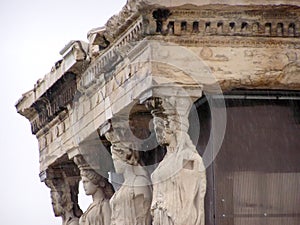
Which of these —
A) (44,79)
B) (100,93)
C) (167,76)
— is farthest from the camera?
(44,79)

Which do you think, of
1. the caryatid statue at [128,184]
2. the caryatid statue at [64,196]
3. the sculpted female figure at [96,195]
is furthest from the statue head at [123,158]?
the caryatid statue at [64,196]

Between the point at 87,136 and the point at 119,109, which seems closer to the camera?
the point at 119,109

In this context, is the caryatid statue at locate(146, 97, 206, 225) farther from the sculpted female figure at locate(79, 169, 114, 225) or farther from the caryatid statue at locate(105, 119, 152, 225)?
the sculpted female figure at locate(79, 169, 114, 225)

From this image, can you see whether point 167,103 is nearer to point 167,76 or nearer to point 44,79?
point 167,76

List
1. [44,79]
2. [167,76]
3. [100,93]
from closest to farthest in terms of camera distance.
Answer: [167,76]
[100,93]
[44,79]

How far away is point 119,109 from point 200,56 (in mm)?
1269

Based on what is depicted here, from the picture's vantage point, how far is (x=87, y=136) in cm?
2083

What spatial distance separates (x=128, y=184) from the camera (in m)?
19.8

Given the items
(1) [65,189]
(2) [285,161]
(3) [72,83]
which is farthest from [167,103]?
(1) [65,189]

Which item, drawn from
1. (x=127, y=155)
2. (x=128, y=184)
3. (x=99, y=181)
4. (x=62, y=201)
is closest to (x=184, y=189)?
(x=128, y=184)

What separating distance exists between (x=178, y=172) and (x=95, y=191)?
3100mm

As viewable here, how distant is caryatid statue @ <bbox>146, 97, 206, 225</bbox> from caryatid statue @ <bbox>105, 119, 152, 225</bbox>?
1.06 metres

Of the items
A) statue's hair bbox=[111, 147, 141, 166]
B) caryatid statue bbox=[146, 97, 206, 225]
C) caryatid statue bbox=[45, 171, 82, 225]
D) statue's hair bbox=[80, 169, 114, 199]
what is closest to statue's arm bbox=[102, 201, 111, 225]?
statue's hair bbox=[80, 169, 114, 199]

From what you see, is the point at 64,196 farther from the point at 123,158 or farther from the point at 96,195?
the point at 123,158
